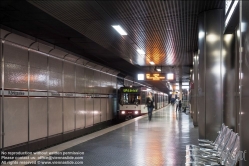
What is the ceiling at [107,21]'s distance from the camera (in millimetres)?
7398

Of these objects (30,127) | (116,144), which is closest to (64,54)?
(30,127)

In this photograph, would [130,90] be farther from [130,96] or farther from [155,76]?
[155,76]

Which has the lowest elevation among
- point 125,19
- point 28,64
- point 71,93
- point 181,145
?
point 181,145

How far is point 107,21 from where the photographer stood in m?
9.05

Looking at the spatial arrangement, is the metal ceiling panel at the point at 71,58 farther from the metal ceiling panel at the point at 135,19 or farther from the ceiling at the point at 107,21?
the metal ceiling panel at the point at 135,19

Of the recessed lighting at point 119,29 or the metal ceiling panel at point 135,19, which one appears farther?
the recessed lighting at point 119,29

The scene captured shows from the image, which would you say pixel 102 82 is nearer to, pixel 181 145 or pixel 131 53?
pixel 131 53

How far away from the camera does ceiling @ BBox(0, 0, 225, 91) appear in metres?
7.40

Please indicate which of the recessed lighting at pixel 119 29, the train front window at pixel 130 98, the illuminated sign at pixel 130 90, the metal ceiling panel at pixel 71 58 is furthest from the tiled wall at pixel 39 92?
the illuminated sign at pixel 130 90

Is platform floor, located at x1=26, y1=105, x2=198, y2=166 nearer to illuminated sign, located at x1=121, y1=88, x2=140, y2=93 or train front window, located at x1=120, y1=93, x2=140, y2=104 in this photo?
train front window, located at x1=120, y1=93, x2=140, y2=104

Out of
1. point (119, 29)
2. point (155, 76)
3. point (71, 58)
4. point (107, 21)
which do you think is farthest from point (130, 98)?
point (107, 21)

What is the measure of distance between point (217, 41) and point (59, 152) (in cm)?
548

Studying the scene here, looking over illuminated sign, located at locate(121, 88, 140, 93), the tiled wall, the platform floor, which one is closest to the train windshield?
illuminated sign, located at locate(121, 88, 140, 93)

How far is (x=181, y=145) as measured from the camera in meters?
10.1
